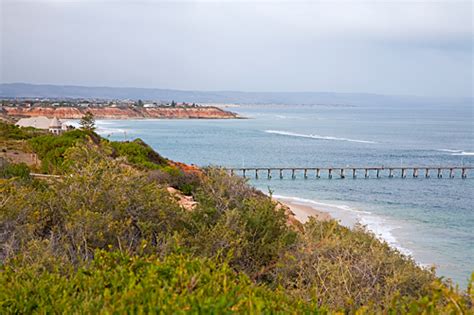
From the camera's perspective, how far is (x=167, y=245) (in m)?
9.76

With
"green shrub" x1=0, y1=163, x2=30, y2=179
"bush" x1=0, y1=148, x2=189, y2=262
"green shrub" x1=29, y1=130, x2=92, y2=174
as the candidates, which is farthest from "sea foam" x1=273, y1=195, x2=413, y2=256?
"bush" x1=0, y1=148, x2=189, y2=262

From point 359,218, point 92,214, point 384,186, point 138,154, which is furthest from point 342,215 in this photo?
point 92,214

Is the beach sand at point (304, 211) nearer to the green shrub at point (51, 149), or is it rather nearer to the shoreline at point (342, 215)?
the shoreline at point (342, 215)

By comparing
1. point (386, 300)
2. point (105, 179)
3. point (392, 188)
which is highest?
point (105, 179)

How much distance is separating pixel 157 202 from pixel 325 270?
12.9ft

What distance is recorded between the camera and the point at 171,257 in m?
6.91

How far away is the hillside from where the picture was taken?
5602mm

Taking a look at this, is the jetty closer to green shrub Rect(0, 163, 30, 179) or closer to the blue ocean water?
the blue ocean water

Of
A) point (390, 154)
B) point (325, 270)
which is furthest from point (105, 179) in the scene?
point (390, 154)

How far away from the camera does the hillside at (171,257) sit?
5.60 metres

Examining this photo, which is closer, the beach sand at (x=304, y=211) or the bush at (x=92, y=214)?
the bush at (x=92, y=214)

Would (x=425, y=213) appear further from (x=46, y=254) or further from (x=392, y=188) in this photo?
(x=46, y=254)

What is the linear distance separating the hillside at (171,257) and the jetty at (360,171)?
4440cm

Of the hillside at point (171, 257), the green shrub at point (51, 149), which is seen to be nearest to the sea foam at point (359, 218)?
the green shrub at point (51, 149)
